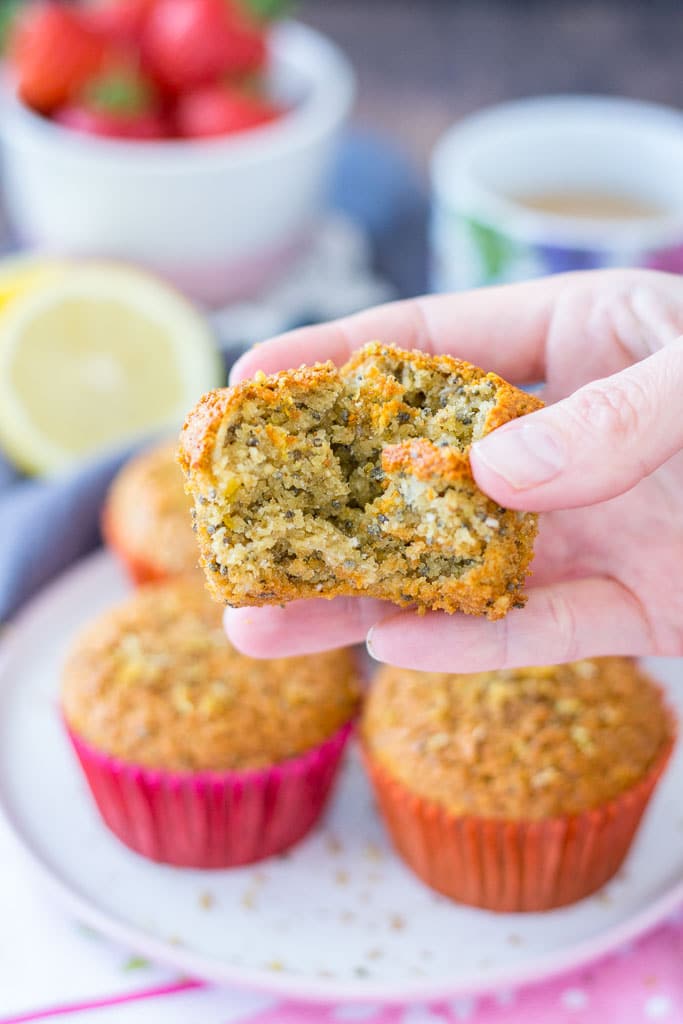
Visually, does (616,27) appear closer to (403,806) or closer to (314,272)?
(314,272)

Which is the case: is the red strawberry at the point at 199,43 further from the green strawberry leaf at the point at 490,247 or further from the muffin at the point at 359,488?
the muffin at the point at 359,488

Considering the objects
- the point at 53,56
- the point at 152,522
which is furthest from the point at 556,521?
the point at 53,56

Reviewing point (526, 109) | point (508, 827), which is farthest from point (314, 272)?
point (508, 827)

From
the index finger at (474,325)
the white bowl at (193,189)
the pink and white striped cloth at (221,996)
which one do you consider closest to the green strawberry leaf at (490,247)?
the white bowl at (193,189)

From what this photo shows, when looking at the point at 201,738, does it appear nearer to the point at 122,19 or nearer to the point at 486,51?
the point at 122,19

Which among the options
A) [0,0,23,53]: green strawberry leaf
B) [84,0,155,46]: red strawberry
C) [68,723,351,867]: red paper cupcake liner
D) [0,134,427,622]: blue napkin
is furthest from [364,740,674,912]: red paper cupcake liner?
[0,0,23,53]: green strawberry leaf

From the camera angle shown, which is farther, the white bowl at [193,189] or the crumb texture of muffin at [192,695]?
the white bowl at [193,189]
